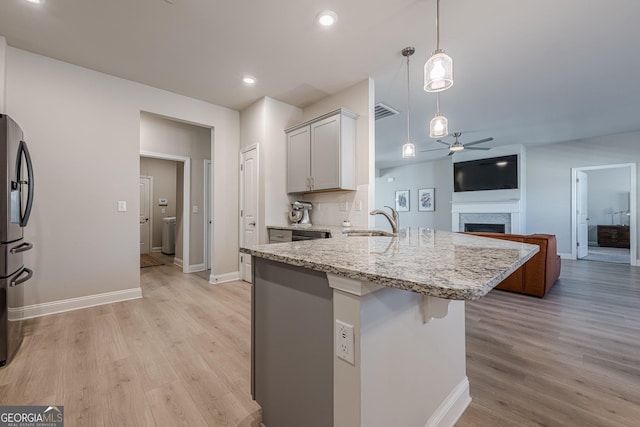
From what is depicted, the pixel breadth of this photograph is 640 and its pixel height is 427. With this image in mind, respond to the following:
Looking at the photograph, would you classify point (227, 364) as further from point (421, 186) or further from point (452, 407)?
point (421, 186)

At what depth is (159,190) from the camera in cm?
698

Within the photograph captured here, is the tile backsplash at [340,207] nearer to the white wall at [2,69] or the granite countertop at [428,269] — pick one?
the granite countertop at [428,269]

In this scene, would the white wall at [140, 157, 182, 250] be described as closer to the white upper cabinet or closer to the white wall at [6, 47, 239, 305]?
the white wall at [6, 47, 239, 305]

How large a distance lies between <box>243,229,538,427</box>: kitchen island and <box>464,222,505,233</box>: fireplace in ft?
20.8

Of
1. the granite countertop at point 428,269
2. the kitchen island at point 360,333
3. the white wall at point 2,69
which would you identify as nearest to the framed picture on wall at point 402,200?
the kitchen island at point 360,333

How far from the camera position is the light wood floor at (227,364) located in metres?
1.43

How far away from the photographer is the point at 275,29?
2361mm

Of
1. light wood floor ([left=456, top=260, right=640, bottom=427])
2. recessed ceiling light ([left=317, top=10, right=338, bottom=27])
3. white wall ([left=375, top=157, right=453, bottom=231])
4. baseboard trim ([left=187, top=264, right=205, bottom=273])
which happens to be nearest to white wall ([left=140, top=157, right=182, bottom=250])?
baseboard trim ([left=187, top=264, right=205, bottom=273])

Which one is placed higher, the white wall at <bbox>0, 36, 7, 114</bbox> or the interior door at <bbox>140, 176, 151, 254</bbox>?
the white wall at <bbox>0, 36, 7, 114</bbox>

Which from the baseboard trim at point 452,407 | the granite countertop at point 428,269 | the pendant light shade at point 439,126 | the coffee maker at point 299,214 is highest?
the pendant light shade at point 439,126

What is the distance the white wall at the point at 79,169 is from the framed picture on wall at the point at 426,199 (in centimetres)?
711

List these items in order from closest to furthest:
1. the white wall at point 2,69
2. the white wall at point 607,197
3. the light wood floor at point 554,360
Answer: the light wood floor at point 554,360
the white wall at point 2,69
the white wall at point 607,197

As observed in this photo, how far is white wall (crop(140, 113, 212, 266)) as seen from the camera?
437cm

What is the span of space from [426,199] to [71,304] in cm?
821
